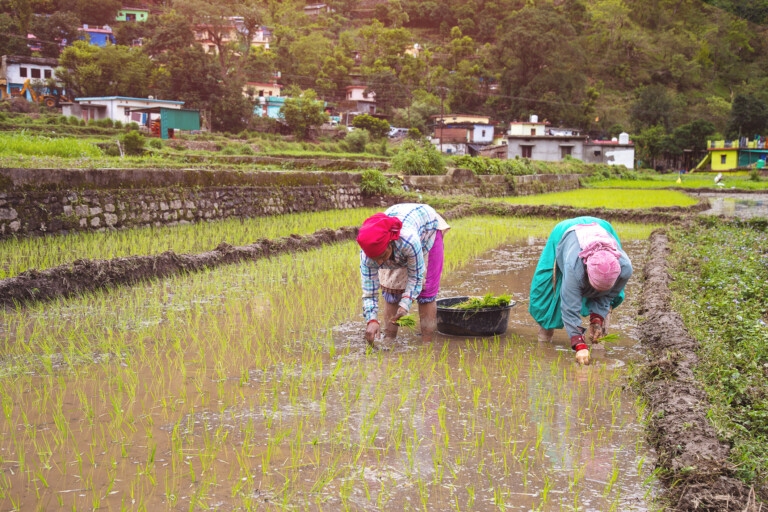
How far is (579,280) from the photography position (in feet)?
11.5

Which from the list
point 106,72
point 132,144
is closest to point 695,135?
point 132,144

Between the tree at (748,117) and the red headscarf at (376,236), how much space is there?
4617cm

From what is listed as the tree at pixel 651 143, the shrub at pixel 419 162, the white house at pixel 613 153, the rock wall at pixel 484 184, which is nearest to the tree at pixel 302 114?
the white house at pixel 613 153

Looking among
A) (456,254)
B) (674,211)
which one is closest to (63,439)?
(456,254)

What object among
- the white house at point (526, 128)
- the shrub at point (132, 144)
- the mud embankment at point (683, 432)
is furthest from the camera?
the white house at point (526, 128)

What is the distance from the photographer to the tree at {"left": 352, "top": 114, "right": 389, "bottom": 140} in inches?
1571

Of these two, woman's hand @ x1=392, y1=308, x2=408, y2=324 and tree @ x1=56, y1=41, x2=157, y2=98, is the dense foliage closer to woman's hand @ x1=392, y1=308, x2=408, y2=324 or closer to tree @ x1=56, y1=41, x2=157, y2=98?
woman's hand @ x1=392, y1=308, x2=408, y2=324

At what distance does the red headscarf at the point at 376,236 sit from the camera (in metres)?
3.25

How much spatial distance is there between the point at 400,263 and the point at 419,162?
12135mm

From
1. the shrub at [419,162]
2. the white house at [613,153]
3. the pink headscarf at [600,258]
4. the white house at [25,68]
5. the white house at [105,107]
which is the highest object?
the white house at [25,68]

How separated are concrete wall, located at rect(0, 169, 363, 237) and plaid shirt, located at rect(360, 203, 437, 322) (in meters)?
4.27

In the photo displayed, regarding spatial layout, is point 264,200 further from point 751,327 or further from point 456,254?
point 751,327

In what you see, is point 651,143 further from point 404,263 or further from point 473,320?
point 404,263

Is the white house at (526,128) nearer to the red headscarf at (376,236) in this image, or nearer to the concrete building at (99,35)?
the concrete building at (99,35)
